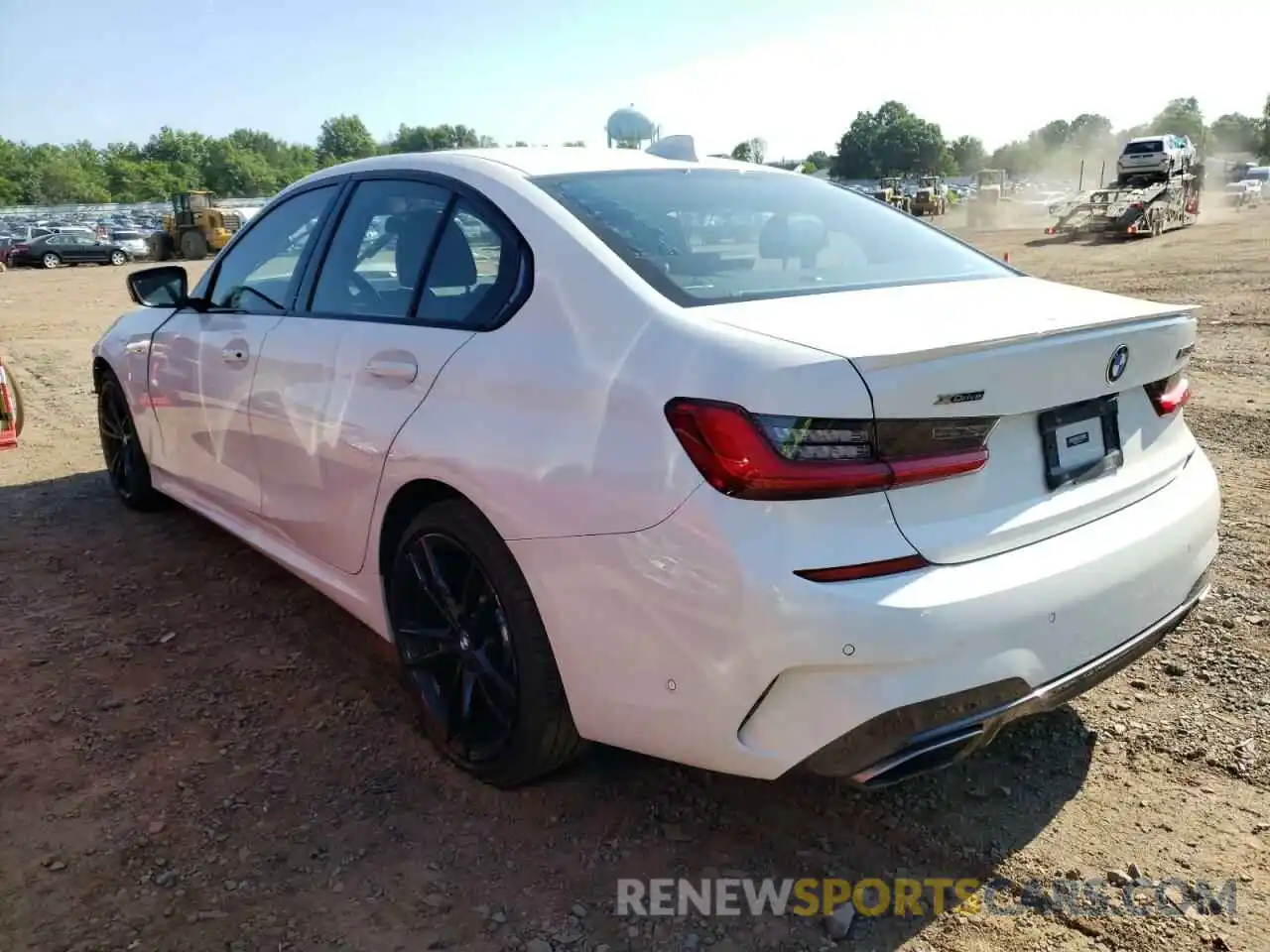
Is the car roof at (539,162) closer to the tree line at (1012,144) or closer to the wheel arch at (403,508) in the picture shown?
the wheel arch at (403,508)

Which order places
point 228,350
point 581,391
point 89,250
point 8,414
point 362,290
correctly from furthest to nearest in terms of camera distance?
point 89,250, point 8,414, point 228,350, point 362,290, point 581,391

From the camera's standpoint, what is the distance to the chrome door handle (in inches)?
103

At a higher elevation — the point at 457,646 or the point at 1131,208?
the point at 1131,208

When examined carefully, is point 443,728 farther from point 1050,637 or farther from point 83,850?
point 1050,637

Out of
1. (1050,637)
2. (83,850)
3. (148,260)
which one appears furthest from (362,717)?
(148,260)

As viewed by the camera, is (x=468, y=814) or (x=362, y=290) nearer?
(x=468, y=814)

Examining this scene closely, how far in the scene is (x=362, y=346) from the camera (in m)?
2.85

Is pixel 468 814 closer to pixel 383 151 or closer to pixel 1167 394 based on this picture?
pixel 1167 394

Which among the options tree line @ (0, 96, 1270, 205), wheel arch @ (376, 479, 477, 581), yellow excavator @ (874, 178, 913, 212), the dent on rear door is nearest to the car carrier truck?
yellow excavator @ (874, 178, 913, 212)

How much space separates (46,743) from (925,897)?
256 centimetres

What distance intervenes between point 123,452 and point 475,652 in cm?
342

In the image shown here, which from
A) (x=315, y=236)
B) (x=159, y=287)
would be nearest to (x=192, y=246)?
(x=159, y=287)

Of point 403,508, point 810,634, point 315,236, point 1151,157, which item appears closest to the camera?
point 810,634

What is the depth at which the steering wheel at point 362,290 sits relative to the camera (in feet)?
9.89
